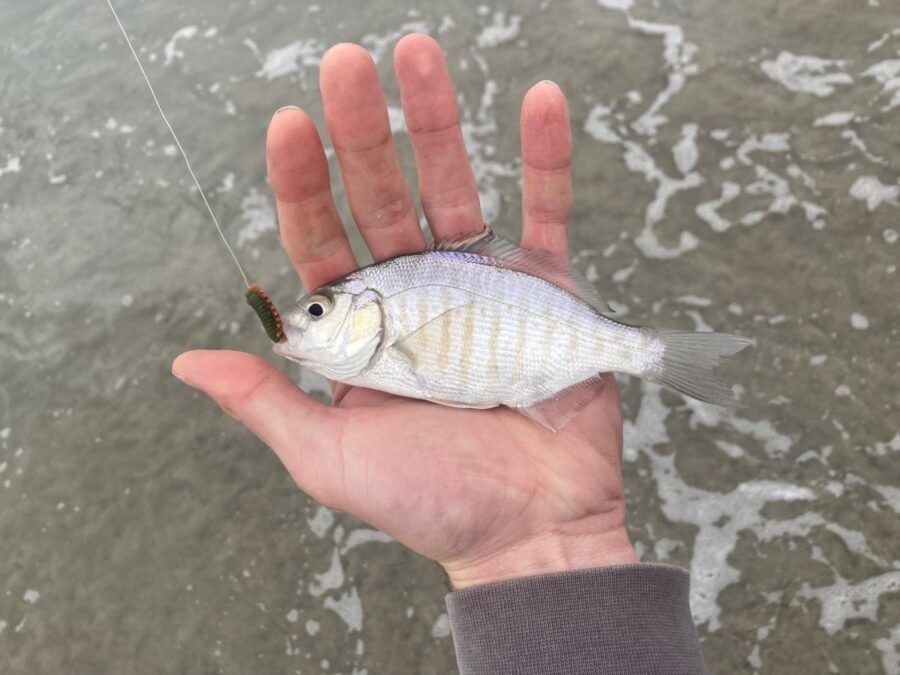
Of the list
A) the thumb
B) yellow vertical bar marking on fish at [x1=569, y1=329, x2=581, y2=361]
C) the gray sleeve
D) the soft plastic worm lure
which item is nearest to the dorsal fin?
yellow vertical bar marking on fish at [x1=569, y1=329, x2=581, y2=361]

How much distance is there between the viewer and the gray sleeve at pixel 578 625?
239 cm

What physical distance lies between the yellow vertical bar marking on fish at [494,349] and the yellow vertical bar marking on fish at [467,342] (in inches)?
3.1

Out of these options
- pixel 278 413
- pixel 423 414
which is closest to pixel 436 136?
pixel 423 414

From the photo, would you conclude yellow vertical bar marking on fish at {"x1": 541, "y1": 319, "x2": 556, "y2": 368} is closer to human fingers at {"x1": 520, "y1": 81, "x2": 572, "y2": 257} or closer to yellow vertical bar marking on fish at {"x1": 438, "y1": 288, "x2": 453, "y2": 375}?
yellow vertical bar marking on fish at {"x1": 438, "y1": 288, "x2": 453, "y2": 375}

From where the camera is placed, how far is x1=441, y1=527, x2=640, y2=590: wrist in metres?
2.66

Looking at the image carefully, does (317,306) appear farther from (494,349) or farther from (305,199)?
(494,349)

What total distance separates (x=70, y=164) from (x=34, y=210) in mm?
425

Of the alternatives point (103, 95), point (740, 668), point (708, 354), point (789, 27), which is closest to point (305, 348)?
point (708, 354)

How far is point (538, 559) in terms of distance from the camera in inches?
105

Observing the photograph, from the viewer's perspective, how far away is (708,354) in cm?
268

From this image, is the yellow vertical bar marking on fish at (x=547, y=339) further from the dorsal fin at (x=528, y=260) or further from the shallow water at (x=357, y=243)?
the shallow water at (x=357, y=243)

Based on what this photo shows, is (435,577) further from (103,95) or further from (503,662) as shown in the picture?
(103,95)

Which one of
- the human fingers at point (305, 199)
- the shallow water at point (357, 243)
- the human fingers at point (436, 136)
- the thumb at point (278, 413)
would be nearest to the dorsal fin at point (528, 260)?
the human fingers at point (436, 136)

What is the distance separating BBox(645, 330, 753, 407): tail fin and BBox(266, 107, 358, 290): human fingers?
1464mm
